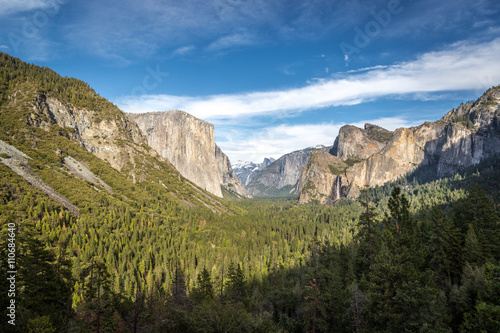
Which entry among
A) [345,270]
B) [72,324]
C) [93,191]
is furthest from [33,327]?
[93,191]

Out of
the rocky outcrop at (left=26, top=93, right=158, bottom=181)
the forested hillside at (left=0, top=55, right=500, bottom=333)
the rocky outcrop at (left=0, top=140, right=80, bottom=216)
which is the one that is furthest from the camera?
the rocky outcrop at (left=26, top=93, right=158, bottom=181)

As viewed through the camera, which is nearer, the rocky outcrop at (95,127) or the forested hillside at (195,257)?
the forested hillside at (195,257)

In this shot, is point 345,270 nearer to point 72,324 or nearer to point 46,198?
point 72,324

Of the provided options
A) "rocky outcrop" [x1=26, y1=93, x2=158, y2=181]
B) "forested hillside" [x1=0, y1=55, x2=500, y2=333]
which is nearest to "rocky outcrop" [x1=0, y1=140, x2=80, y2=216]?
"forested hillside" [x1=0, y1=55, x2=500, y2=333]

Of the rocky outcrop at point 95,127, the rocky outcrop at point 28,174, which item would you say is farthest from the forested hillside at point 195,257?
the rocky outcrop at point 95,127

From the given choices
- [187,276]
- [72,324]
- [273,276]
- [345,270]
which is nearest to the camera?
[72,324]

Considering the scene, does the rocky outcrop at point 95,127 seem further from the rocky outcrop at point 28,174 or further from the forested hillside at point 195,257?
the rocky outcrop at point 28,174

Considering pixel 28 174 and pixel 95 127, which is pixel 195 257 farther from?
pixel 95 127

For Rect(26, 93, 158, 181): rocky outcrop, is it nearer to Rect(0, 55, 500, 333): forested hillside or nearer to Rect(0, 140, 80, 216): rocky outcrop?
Rect(0, 55, 500, 333): forested hillside
